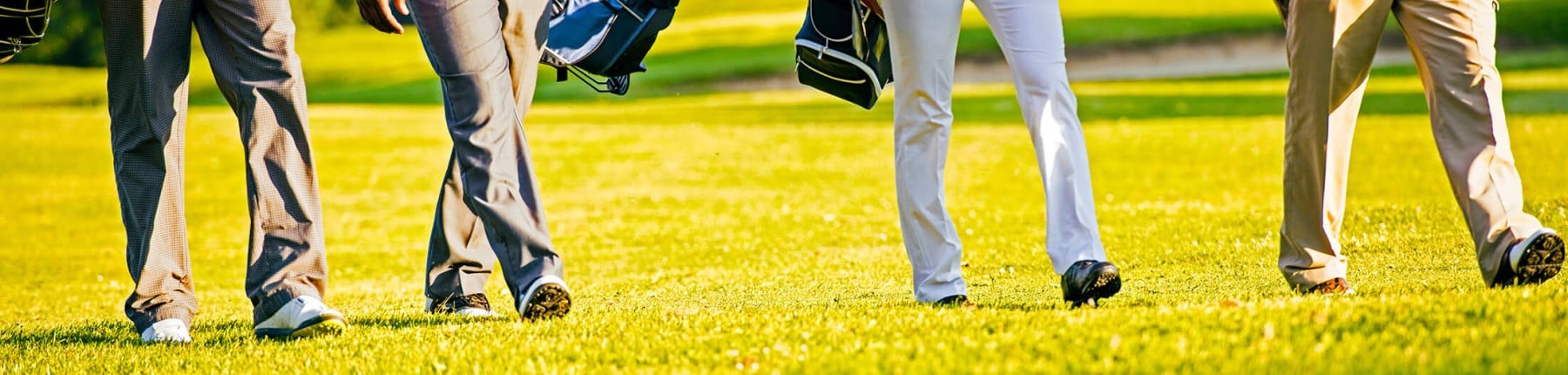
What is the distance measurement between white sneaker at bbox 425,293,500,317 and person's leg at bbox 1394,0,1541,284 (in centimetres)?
349

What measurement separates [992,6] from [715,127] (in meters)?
19.0

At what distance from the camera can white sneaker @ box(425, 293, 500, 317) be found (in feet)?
20.2

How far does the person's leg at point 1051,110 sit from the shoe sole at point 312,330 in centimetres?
230

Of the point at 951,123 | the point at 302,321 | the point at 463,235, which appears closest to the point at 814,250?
the point at 463,235

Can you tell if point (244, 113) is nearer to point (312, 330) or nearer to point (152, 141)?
point (152, 141)

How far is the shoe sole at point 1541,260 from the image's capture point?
4.93m

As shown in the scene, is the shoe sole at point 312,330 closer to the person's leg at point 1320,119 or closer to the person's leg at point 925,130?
the person's leg at point 925,130

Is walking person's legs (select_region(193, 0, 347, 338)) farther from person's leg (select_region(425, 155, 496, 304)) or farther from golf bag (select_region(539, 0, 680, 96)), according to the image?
golf bag (select_region(539, 0, 680, 96))

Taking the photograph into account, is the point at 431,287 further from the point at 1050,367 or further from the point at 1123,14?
the point at 1123,14

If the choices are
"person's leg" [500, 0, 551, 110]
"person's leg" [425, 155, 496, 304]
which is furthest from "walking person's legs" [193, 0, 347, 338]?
"person's leg" [425, 155, 496, 304]

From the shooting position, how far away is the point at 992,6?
5.11 metres

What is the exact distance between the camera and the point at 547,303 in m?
5.17

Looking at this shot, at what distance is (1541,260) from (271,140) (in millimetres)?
4076

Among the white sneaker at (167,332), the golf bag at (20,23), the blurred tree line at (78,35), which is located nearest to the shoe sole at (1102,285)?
the white sneaker at (167,332)
